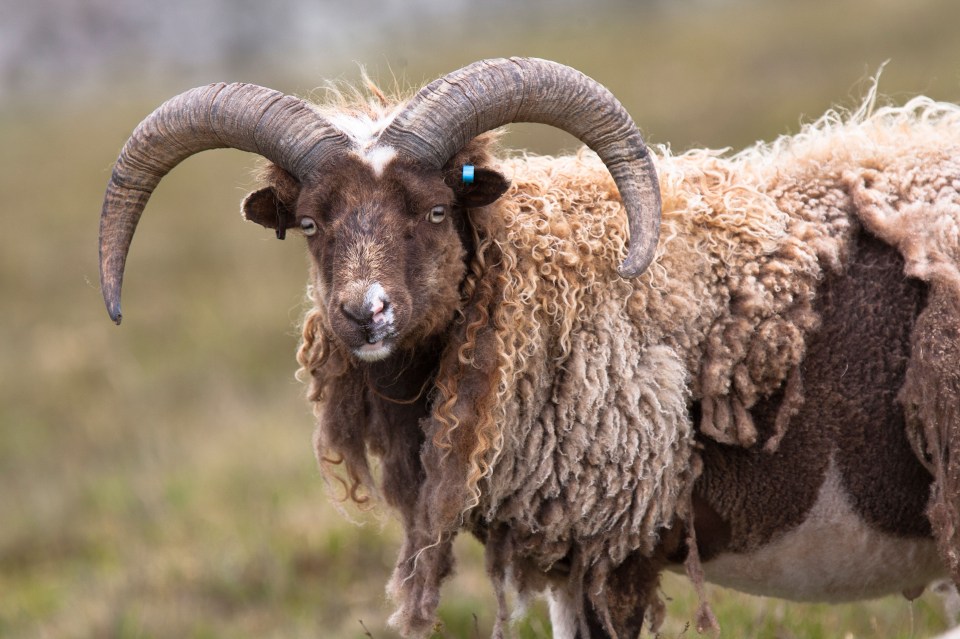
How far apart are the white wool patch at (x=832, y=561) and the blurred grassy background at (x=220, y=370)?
512 mm

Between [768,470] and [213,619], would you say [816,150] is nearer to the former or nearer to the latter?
[768,470]

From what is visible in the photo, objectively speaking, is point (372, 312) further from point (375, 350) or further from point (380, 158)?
point (380, 158)

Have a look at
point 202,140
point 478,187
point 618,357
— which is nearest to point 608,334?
point 618,357

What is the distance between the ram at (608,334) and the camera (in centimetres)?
471

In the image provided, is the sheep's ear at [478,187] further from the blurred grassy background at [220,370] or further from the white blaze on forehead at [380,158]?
the blurred grassy background at [220,370]

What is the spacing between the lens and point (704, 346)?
4926 millimetres

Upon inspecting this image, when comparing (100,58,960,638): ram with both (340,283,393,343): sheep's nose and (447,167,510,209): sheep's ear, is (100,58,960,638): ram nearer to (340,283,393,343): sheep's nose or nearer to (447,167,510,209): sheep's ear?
(447,167,510,209): sheep's ear

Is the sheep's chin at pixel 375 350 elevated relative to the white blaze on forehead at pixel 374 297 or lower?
lower

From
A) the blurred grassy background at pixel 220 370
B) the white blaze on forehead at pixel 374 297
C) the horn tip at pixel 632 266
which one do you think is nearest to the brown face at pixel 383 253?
the white blaze on forehead at pixel 374 297

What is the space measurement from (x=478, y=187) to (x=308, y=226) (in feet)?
2.53

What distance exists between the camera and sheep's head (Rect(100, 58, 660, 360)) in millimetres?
4520

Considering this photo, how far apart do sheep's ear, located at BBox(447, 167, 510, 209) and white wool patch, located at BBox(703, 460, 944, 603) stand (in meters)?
1.96

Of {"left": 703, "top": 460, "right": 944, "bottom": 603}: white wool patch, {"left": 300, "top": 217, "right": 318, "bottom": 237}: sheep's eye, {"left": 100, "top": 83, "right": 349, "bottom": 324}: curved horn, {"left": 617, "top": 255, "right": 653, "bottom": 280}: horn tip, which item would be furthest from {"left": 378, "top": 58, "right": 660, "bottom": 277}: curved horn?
{"left": 703, "top": 460, "right": 944, "bottom": 603}: white wool patch

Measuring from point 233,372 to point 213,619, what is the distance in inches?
268
